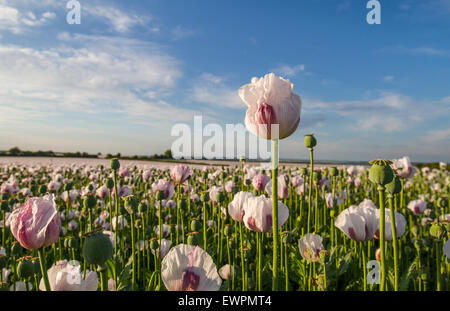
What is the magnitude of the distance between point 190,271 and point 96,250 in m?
0.34

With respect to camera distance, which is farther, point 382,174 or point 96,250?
point 382,174

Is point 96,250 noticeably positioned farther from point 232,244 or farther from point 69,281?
point 232,244

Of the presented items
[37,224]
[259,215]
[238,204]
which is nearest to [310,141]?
[238,204]

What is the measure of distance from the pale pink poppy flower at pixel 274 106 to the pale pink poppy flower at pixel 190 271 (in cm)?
47

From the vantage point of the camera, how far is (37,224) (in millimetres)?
1000

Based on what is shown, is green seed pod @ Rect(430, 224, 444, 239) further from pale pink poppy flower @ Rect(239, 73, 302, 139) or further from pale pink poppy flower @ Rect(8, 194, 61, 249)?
pale pink poppy flower @ Rect(8, 194, 61, 249)

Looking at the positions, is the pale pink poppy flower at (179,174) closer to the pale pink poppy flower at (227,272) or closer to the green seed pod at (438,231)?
the pale pink poppy flower at (227,272)

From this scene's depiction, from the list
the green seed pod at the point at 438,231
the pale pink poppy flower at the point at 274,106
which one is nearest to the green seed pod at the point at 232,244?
the green seed pod at the point at 438,231

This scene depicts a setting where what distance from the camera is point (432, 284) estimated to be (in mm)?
2650

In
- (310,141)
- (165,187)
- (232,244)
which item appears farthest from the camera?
(165,187)

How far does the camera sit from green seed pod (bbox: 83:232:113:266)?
3.08ft

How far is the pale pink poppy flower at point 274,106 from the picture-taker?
3.27 feet

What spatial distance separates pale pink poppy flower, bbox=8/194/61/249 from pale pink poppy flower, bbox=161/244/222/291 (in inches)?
18.4
